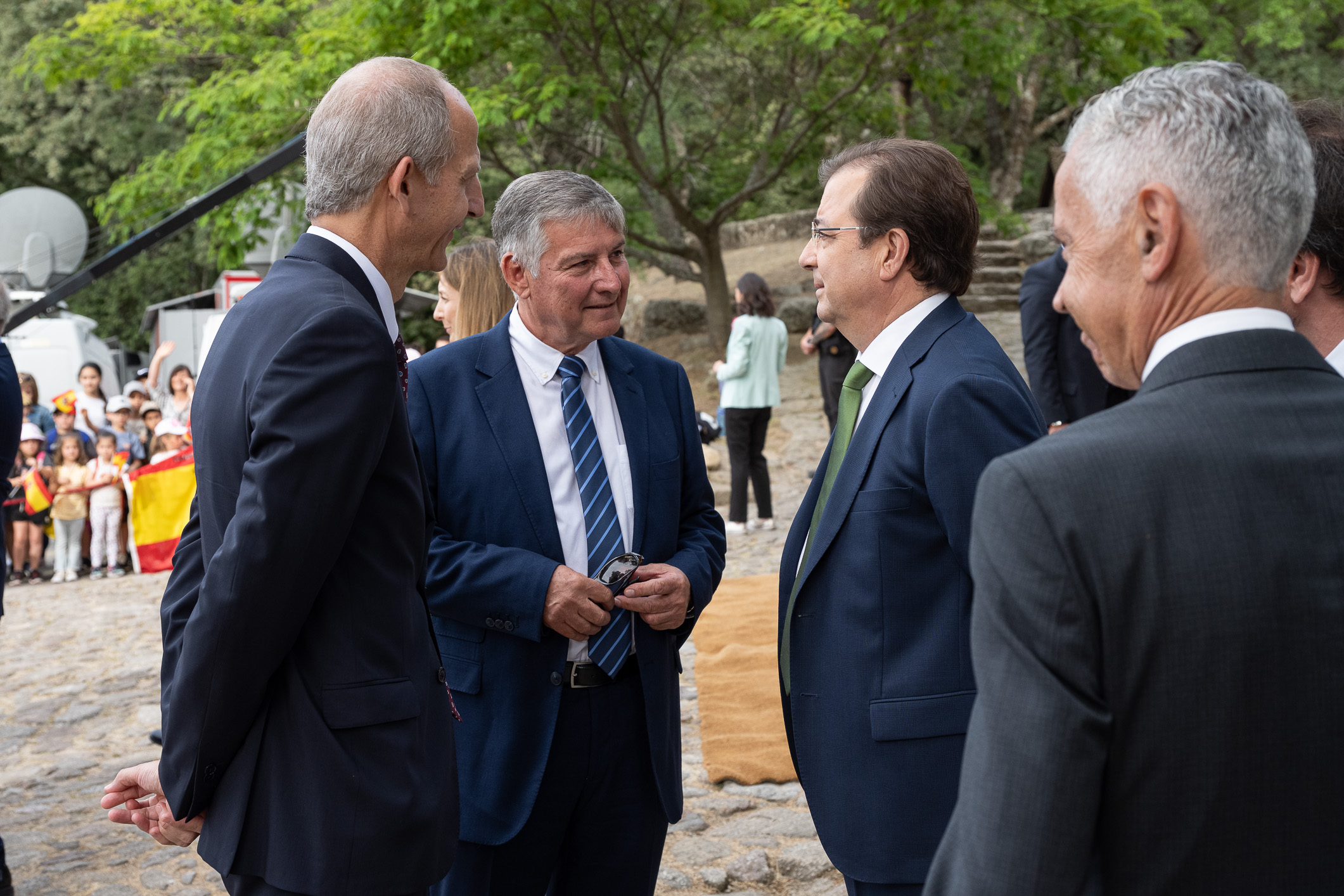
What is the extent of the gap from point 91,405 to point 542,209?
10777 millimetres

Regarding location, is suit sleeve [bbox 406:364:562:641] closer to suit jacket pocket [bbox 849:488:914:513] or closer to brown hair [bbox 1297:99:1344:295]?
suit jacket pocket [bbox 849:488:914:513]

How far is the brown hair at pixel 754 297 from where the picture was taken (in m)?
9.78

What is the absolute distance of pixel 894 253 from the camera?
2270 millimetres

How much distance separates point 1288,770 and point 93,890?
4066 mm

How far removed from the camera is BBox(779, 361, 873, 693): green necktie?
225 cm

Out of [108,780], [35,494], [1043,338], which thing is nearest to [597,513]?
[108,780]

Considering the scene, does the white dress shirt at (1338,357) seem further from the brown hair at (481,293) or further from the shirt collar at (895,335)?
the brown hair at (481,293)

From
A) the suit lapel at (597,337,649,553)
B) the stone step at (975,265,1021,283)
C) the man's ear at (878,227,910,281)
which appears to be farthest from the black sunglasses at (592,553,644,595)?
the stone step at (975,265,1021,283)

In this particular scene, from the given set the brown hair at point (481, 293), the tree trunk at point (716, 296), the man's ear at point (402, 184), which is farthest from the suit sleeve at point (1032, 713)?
the tree trunk at point (716, 296)

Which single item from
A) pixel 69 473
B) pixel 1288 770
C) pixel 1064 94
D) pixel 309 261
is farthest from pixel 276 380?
pixel 1064 94

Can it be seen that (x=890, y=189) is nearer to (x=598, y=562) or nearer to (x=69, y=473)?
(x=598, y=562)

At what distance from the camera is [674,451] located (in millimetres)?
2812

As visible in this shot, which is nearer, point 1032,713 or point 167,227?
point 1032,713

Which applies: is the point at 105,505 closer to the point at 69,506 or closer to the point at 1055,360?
the point at 69,506
